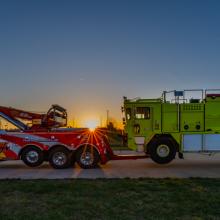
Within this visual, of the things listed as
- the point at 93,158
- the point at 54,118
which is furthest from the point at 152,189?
the point at 54,118

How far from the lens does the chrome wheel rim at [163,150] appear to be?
1677 centimetres

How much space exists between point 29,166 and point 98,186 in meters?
6.41

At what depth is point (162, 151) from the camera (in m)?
16.8

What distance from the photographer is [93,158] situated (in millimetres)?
15836

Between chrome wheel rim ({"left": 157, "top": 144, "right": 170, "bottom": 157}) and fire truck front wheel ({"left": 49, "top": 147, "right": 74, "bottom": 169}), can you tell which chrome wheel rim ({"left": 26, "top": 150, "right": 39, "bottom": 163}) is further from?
chrome wheel rim ({"left": 157, "top": 144, "right": 170, "bottom": 157})

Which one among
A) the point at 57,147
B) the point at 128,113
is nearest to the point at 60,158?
the point at 57,147

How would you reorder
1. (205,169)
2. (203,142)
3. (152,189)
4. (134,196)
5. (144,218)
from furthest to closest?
(203,142) < (205,169) < (152,189) < (134,196) < (144,218)

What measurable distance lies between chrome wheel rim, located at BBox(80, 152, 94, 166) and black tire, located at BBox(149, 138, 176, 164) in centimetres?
254

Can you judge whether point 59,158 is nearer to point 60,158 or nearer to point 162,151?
point 60,158

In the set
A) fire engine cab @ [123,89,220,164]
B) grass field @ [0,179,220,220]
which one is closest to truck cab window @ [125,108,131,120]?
fire engine cab @ [123,89,220,164]

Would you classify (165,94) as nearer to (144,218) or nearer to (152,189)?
(152,189)

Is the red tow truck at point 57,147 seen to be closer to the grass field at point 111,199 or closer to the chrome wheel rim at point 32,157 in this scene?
the chrome wheel rim at point 32,157

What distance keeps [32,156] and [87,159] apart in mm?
2124

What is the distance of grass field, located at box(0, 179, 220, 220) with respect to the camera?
7453 millimetres
